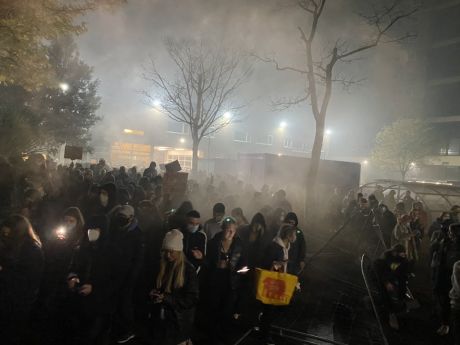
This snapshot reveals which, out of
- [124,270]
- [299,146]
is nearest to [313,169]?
[124,270]

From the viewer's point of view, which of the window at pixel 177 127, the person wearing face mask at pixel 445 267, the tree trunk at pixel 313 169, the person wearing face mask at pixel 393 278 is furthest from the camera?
the window at pixel 177 127

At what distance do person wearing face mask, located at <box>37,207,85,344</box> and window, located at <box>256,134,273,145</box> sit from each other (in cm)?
5011

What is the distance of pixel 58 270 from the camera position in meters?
5.14

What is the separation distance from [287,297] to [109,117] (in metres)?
47.2

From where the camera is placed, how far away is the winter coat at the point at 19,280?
10.9 feet

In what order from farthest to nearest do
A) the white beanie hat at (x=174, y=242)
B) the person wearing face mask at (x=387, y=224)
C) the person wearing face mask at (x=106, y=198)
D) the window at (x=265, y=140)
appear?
Result: 1. the window at (x=265, y=140)
2. the person wearing face mask at (x=387, y=224)
3. the person wearing face mask at (x=106, y=198)
4. the white beanie hat at (x=174, y=242)

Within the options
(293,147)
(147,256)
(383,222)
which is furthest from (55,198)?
(293,147)

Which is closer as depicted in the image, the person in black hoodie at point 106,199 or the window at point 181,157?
the person in black hoodie at point 106,199

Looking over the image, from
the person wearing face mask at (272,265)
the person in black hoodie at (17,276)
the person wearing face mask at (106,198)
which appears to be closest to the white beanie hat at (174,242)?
the person in black hoodie at (17,276)

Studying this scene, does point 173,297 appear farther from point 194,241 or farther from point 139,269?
point 194,241

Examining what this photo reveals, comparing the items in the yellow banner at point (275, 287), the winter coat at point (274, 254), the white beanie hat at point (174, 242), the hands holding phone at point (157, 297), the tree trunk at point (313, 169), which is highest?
the tree trunk at point (313, 169)

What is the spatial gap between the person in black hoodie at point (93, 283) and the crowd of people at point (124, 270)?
1cm

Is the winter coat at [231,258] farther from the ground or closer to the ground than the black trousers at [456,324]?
farther from the ground

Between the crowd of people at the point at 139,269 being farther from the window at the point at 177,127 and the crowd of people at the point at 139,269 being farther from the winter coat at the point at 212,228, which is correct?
the window at the point at 177,127
